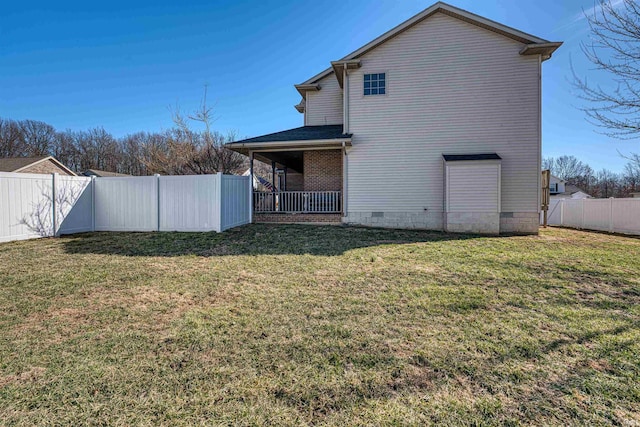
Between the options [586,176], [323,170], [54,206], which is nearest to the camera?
[54,206]

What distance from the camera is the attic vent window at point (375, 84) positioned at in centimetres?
1073

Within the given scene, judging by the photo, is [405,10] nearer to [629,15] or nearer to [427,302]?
[629,15]

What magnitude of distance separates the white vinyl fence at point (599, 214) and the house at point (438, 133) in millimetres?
5662

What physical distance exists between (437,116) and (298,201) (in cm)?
632

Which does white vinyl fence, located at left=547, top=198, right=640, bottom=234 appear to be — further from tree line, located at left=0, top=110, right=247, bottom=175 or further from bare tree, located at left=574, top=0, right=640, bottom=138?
tree line, located at left=0, top=110, right=247, bottom=175

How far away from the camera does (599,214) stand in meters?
13.1

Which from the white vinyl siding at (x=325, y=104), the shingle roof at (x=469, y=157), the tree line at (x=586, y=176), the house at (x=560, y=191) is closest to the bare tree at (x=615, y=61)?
the shingle roof at (x=469, y=157)

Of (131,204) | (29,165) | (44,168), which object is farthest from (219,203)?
(44,168)

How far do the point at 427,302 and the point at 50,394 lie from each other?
12.6 ft

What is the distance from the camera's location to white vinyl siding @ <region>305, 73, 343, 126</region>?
1323 cm

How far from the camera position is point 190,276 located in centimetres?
486

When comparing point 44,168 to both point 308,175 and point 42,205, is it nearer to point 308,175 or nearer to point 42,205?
point 42,205

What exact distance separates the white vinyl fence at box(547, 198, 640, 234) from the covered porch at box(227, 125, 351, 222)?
12231 mm

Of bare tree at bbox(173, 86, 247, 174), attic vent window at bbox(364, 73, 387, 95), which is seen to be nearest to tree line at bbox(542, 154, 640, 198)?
attic vent window at bbox(364, 73, 387, 95)
